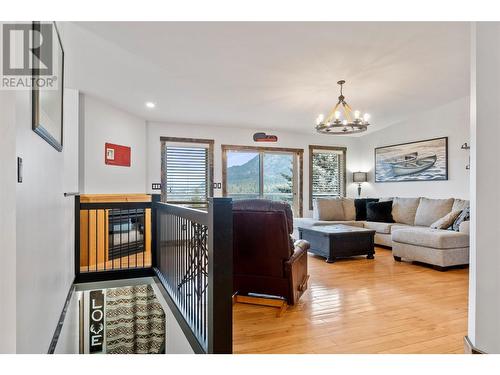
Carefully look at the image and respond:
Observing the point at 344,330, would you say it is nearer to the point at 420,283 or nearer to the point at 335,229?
the point at 420,283

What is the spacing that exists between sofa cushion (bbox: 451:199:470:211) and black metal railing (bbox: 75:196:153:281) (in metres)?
5.08

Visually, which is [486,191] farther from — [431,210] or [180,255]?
[431,210]

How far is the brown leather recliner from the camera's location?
2979mm

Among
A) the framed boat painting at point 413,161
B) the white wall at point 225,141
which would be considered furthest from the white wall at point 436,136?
the white wall at point 225,141

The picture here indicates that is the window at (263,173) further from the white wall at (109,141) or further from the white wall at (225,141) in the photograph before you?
the white wall at (109,141)

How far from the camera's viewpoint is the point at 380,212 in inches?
264

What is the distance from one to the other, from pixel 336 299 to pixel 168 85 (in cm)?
376

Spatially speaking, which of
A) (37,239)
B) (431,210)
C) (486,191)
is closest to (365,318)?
(486,191)

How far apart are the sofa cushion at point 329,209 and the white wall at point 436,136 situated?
1.45 metres

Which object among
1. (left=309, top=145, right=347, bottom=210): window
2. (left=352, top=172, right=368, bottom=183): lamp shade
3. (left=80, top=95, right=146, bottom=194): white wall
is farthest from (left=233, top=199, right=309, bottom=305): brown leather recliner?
(left=352, top=172, right=368, bottom=183): lamp shade

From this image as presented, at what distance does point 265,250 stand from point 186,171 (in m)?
4.09

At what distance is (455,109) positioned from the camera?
5984 mm

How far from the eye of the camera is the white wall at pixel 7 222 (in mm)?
1326
